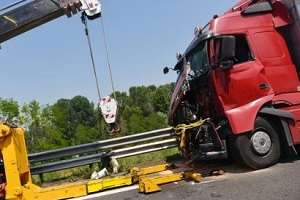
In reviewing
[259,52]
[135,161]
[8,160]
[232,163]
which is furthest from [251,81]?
[8,160]

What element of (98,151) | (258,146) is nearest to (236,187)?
(258,146)

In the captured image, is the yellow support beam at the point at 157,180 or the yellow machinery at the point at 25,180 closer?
the yellow machinery at the point at 25,180

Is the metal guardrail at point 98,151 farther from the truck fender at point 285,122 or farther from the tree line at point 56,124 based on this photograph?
the tree line at point 56,124

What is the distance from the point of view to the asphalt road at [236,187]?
488 centimetres

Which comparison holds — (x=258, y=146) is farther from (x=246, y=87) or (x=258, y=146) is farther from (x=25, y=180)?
(x=25, y=180)

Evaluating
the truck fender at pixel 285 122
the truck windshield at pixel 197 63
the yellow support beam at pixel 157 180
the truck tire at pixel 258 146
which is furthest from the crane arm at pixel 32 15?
the truck fender at pixel 285 122

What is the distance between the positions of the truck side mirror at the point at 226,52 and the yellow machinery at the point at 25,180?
80.5 inches

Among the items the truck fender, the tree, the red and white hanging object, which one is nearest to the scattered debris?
the truck fender

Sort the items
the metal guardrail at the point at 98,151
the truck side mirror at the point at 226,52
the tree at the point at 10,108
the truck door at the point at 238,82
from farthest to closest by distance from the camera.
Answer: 1. the tree at the point at 10,108
2. the metal guardrail at the point at 98,151
3. the truck door at the point at 238,82
4. the truck side mirror at the point at 226,52

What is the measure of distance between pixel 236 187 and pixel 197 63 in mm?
2779

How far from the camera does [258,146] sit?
6.39 m

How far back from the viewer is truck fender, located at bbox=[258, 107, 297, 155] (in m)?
6.45

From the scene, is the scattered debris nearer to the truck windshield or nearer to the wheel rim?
the wheel rim

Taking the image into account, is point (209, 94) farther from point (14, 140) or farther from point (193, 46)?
point (14, 140)
